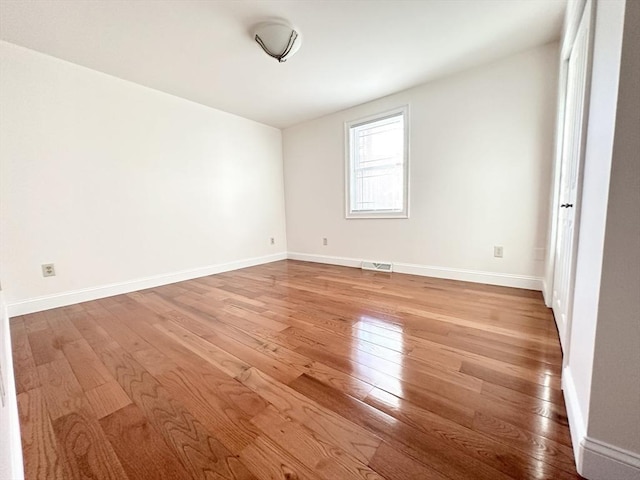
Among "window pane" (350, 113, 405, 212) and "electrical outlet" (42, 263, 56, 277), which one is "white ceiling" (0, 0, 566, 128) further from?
"electrical outlet" (42, 263, 56, 277)

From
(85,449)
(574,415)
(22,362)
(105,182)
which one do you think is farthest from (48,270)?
(574,415)

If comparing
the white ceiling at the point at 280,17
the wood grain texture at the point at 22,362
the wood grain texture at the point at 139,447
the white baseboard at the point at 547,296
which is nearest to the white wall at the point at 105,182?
the white ceiling at the point at 280,17

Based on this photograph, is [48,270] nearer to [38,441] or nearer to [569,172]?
[38,441]

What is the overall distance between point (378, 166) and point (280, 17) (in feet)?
6.57

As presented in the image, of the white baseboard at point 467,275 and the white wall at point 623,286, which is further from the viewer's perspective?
the white baseboard at point 467,275

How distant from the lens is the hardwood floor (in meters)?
0.83

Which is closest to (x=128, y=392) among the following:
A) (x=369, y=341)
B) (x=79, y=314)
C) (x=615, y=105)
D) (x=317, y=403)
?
(x=317, y=403)

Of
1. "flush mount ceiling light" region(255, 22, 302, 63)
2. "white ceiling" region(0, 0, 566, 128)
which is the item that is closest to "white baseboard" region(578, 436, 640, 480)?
"white ceiling" region(0, 0, 566, 128)

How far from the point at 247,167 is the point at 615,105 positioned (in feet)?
12.5

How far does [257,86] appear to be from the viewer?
2850mm

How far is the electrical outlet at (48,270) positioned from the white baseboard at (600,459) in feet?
11.8

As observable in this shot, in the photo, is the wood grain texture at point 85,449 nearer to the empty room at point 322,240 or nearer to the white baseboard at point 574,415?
the empty room at point 322,240

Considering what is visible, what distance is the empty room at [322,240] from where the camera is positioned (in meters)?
0.82

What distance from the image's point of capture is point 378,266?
3.44 m
